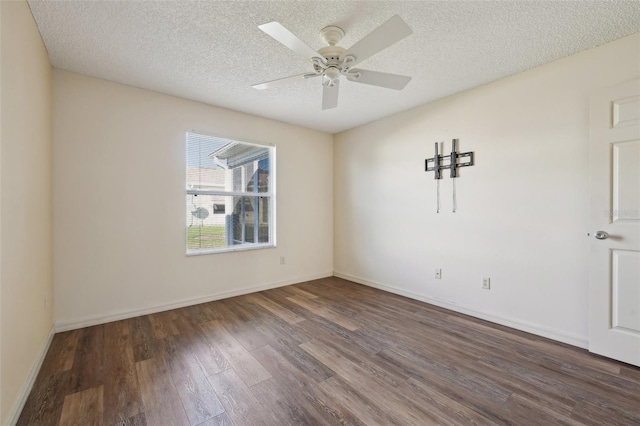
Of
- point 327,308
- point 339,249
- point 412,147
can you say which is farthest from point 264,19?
point 339,249

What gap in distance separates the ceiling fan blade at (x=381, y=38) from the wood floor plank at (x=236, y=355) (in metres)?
2.26

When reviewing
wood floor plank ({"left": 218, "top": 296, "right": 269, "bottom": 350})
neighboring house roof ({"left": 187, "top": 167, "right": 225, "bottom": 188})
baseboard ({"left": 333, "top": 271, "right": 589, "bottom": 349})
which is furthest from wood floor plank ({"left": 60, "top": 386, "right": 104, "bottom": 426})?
baseboard ({"left": 333, "top": 271, "right": 589, "bottom": 349})

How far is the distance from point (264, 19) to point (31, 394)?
2853 mm

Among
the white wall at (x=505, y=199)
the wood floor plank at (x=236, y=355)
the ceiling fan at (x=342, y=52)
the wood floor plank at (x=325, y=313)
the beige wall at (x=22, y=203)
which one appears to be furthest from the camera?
the wood floor plank at (x=325, y=313)

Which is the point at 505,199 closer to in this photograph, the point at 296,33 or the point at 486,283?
the point at 486,283

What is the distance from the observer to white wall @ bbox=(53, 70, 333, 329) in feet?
8.51

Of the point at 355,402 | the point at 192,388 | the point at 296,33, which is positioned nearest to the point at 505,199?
the point at 355,402

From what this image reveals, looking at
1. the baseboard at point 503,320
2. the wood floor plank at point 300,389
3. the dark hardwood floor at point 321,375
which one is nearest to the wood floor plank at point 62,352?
the dark hardwood floor at point 321,375

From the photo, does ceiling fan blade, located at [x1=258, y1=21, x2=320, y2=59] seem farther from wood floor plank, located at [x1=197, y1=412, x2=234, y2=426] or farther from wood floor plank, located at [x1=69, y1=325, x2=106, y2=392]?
wood floor plank, located at [x1=69, y1=325, x2=106, y2=392]

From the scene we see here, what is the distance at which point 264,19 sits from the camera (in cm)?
189

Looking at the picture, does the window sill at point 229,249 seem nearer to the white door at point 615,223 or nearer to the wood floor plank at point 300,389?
the wood floor plank at point 300,389

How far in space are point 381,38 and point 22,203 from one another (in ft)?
7.95

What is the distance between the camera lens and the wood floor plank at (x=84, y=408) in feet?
4.88

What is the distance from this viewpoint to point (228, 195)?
3.67m
